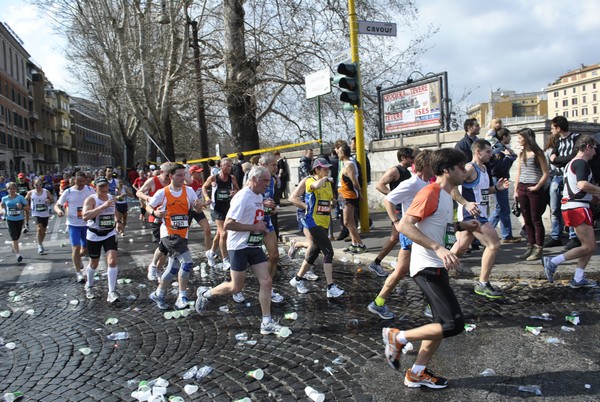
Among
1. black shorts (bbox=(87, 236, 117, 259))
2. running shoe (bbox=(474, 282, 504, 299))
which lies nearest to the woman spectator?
running shoe (bbox=(474, 282, 504, 299))

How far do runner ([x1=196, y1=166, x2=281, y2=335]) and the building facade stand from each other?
133m

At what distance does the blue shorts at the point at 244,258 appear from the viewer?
202 inches

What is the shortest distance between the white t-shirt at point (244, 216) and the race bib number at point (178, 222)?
49.7 inches

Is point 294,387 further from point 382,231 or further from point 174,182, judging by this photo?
point 382,231

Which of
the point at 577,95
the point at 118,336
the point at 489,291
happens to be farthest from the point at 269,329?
the point at 577,95

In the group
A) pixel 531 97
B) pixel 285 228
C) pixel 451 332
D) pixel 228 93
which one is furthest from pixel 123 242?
pixel 531 97

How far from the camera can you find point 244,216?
16.8 feet

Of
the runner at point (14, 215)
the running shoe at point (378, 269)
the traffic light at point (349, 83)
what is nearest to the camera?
the running shoe at point (378, 269)

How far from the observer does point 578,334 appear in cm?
444

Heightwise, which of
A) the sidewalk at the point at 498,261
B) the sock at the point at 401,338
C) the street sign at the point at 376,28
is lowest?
the sidewalk at the point at 498,261

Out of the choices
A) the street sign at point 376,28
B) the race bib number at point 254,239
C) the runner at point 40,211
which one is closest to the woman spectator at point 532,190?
the street sign at point 376,28

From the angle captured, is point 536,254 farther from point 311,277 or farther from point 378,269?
point 311,277

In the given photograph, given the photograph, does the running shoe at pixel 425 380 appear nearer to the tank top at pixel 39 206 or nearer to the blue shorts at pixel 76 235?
the blue shorts at pixel 76 235

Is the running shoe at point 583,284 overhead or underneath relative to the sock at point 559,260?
underneath
